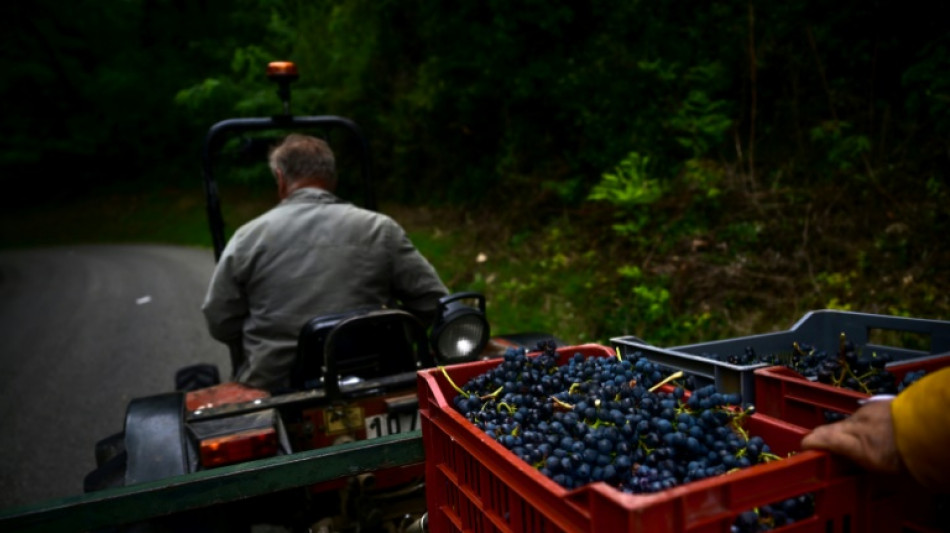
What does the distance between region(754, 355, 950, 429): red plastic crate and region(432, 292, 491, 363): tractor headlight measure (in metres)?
1.36

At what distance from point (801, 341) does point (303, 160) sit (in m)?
2.85

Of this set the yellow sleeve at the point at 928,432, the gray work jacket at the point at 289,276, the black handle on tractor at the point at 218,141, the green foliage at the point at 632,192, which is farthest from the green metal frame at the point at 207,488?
the green foliage at the point at 632,192

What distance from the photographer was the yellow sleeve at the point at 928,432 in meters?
1.08

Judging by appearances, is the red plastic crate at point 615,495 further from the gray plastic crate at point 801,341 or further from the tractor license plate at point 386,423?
the tractor license plate at point 386,423

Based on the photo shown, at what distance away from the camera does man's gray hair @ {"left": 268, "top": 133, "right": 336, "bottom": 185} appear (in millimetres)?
3738

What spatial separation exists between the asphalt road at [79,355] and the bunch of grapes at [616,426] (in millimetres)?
4027

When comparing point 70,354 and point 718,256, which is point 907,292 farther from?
point 70,354

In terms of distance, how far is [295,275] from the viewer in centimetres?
328

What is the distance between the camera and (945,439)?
1079mm

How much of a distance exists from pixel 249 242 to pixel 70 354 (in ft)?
20.9

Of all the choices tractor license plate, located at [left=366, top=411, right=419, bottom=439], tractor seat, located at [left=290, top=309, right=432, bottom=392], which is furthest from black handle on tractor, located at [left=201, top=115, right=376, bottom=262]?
tractor license plate, located at [left=366, top=411, right=419, bottom=439]

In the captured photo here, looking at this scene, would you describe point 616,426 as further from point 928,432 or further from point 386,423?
point 386,423

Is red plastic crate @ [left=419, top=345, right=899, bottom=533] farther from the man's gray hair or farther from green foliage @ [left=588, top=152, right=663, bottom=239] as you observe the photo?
green foliage @ [left=588, top=152, right=663, bottom=239]

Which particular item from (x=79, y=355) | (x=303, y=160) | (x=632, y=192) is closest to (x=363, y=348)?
(x=303, y=160)
